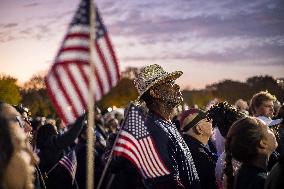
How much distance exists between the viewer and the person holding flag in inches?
166

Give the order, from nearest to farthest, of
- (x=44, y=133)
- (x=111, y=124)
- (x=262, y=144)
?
(x=262, y=144), (x=44, y=133), (x=111, y=124)

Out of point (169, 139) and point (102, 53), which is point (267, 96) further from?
point (102, 53)

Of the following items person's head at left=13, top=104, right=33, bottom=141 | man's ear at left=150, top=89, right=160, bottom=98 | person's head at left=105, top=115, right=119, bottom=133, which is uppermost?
man's ear at left=150, top=89, right=160, bottom=98

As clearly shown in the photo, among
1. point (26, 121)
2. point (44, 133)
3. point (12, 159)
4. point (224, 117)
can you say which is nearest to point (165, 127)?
point (224, 117)

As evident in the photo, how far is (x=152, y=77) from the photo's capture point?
4.79 m

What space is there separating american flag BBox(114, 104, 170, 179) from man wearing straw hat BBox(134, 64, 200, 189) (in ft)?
0.23

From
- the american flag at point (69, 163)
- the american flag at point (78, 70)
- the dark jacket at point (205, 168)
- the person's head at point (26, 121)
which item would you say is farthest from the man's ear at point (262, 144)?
the american flag at point (69, 163)

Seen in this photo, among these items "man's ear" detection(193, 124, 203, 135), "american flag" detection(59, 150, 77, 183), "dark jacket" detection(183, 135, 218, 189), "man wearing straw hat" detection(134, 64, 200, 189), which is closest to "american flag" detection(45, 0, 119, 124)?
"man wearing straw hat" detection(134, 64, 200, 189)

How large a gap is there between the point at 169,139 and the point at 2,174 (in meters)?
2.29

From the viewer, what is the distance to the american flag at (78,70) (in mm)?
3252

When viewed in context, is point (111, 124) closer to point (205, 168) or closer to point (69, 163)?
point (69, 163)

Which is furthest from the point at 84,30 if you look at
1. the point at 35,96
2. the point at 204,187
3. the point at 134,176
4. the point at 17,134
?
the point at 35,96

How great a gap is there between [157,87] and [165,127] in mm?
491

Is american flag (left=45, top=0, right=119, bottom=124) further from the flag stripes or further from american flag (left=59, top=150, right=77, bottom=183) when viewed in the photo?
american flag (left=59, top=150, right=77, bottom=183)
